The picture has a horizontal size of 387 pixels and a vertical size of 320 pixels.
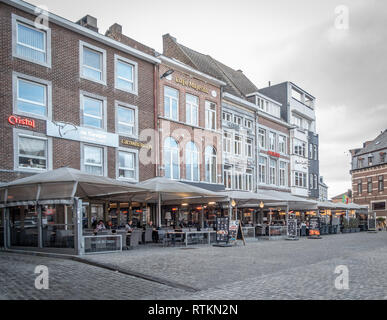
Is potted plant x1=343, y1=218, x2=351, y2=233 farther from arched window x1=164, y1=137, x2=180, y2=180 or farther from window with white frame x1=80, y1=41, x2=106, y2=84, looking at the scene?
window with white frame x1=80, y1=41, x2=106, y2=84

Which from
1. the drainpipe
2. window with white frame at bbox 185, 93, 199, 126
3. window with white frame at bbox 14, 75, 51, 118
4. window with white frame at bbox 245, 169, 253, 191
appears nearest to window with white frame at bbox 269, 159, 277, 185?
window with white frame at bbox 245, 169, 253, 191

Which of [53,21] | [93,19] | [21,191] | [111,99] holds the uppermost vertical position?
[93,19]

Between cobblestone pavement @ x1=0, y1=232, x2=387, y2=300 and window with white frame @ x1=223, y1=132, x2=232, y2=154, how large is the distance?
57.4ft

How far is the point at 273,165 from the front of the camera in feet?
124

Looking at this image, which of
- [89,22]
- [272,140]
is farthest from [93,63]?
[272,140]

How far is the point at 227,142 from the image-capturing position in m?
31.0

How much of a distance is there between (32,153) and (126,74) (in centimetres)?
764

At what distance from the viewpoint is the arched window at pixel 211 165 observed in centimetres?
2828

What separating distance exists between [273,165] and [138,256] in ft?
87.0

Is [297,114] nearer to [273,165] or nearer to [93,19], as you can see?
[273,165]

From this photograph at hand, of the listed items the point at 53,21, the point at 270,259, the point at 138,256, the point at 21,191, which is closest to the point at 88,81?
the point at 53,21

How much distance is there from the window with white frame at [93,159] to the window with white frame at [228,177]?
12.6m

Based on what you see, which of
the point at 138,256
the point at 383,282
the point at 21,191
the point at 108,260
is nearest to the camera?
the point at 383,282

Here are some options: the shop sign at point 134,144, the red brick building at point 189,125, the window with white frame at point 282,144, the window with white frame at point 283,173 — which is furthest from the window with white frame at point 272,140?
the shop sign at point 134,144
